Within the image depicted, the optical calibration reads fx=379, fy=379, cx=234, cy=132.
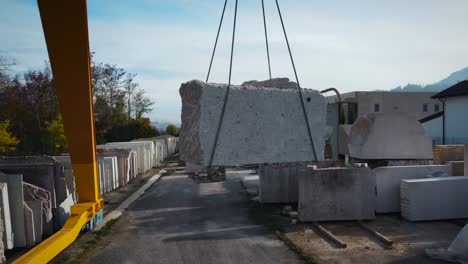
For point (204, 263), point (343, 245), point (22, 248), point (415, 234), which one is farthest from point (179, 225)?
point (415, 234)

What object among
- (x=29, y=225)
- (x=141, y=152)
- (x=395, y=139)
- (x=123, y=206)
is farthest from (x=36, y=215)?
(x=141, y=152)

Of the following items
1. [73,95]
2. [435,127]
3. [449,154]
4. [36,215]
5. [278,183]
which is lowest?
[278,183]

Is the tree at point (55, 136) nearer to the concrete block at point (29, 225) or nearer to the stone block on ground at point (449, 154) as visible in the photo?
the concrete block at point (29, 225)

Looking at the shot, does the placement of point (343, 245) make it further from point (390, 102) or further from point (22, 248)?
point (390, 102)

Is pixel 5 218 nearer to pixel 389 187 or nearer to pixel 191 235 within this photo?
pixel 191 235

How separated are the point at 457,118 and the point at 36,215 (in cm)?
2674

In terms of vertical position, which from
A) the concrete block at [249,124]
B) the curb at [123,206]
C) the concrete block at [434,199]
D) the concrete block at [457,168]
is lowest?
the curb at [123,206]

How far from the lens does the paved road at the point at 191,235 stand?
725 centimetres

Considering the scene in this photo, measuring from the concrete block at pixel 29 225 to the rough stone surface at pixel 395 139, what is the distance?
948 cm

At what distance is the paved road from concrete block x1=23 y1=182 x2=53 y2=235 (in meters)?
1.42

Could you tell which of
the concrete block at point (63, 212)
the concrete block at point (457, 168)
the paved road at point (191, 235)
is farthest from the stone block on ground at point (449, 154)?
the concrete block at point (63, 212)

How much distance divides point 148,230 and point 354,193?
5.23 m

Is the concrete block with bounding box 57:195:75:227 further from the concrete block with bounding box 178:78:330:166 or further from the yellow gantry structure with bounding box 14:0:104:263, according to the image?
the concrete block with bounding box 178:78:330:166

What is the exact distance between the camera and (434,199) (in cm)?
950
